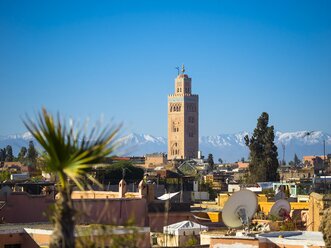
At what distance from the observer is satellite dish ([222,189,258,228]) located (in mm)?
23688

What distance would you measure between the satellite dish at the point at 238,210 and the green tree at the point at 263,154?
42.4 meters

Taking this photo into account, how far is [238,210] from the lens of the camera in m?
24.0

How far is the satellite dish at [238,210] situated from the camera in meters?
23.7

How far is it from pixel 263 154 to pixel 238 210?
43.2 metres

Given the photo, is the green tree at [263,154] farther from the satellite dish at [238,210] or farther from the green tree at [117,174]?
the satellite dish at [238,210]

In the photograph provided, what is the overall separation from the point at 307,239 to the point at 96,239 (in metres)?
11.7

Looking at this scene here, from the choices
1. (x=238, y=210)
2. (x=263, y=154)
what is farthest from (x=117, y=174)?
(x=238, y=210)

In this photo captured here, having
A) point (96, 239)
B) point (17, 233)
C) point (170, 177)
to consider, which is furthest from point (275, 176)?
point (96, 239)

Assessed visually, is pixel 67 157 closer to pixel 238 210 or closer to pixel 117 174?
pixel 238 210

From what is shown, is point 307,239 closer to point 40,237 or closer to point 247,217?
point 247,217

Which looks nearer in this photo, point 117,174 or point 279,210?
point 279,210

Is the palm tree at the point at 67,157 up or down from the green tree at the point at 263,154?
down

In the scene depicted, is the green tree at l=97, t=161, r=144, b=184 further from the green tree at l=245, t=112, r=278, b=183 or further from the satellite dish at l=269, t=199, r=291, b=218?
the satellite dish at l=269, t=199, r=291, b=218

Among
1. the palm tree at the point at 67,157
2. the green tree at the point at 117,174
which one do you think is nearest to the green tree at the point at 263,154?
the green tree at the point at 117,174
